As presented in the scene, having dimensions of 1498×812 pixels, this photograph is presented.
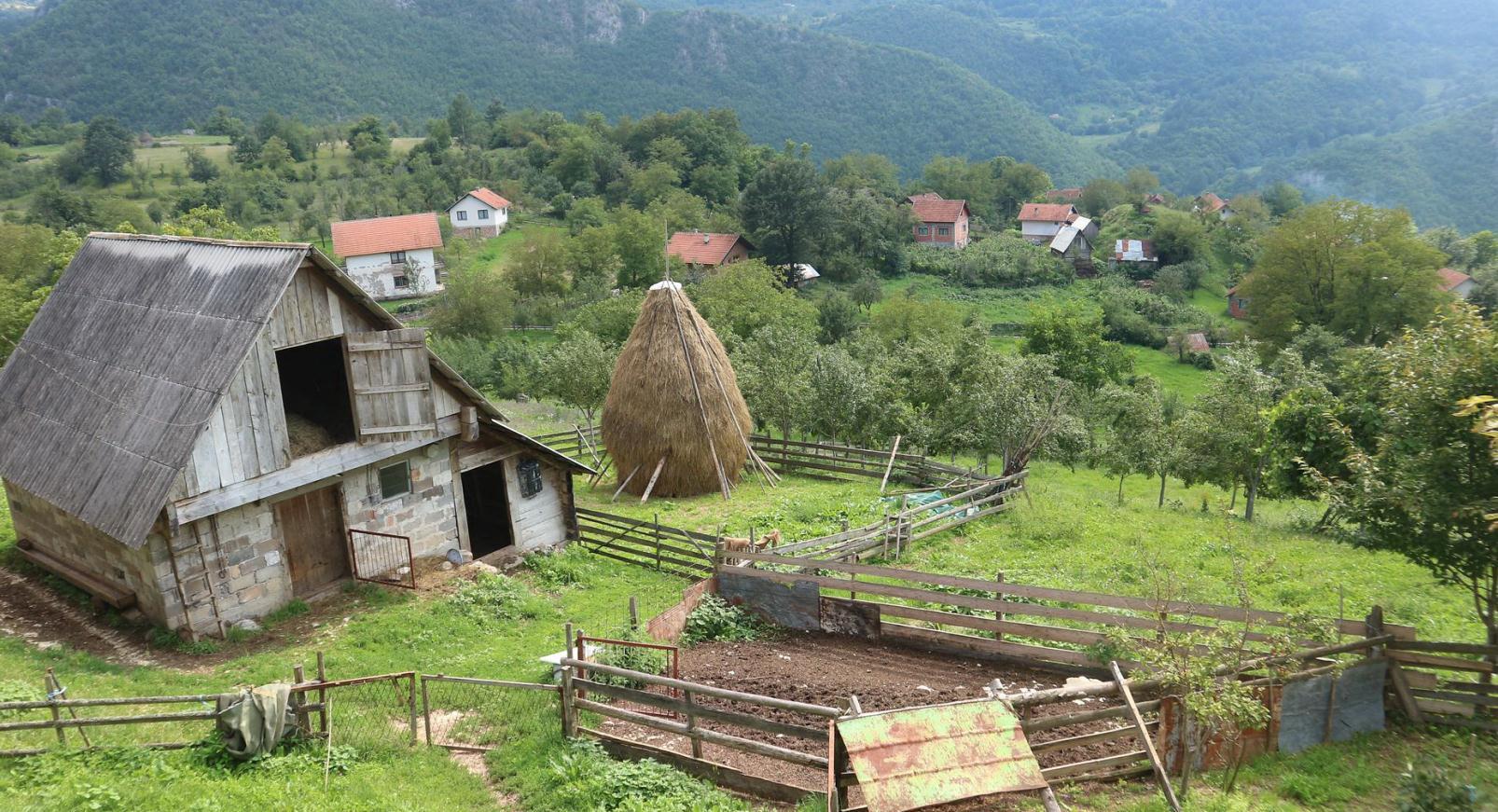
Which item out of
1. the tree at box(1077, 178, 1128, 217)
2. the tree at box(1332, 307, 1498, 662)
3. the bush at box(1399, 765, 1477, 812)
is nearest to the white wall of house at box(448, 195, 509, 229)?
the tree at box(1077, 178, 1128, 217)

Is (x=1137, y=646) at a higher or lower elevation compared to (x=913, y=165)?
lower

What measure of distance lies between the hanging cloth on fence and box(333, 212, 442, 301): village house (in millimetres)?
59248

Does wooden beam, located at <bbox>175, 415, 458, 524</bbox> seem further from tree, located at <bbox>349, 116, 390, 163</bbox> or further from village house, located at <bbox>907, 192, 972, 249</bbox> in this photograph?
tree, located at <bbox>349, 116, 390, 163</bbox>

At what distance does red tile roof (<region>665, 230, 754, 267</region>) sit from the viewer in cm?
6788

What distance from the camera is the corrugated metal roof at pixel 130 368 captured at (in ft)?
44.8

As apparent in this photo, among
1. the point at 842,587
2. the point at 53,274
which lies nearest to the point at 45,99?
the point at 53,274

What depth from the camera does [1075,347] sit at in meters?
45.6

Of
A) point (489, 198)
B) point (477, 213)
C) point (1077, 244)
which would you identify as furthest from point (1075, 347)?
point (477, 213)

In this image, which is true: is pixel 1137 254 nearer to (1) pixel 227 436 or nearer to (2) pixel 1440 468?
(2) pixel 1440 468

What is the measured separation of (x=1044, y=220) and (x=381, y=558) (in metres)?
82.2

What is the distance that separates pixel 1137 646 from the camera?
11.0 m

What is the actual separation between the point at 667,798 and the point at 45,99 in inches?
5573

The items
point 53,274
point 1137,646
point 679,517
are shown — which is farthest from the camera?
point 53,274

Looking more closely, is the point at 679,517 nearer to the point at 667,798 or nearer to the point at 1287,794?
the point at 667,798
